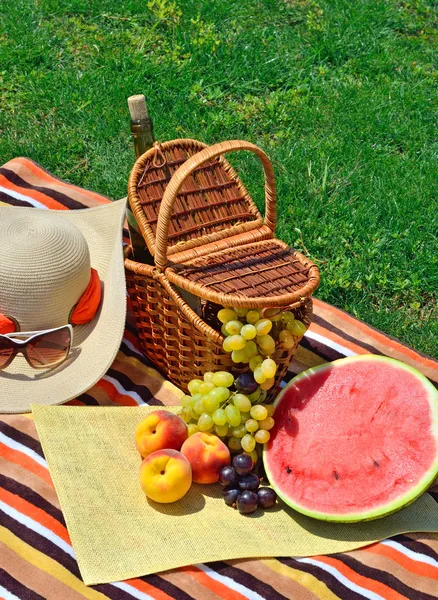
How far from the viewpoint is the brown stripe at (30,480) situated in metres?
2.42

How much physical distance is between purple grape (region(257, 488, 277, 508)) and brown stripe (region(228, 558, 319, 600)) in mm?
203

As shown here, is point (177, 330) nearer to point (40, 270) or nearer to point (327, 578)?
point (40, 270)

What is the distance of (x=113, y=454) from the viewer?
2547 mm

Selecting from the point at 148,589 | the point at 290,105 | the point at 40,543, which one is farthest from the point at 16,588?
the point at 290,105

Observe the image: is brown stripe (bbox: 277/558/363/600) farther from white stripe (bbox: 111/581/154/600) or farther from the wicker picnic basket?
the wicker picnic basket

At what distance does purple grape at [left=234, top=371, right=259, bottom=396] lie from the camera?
249 cm

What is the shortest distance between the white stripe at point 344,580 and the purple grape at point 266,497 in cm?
21

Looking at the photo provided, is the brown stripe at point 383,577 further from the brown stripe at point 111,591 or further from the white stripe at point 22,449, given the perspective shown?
the white stripe at point 22,449

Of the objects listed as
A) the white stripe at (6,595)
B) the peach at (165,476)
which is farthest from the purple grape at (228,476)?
the white stripe at (6,595)

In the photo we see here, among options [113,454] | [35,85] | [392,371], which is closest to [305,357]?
[392,371]

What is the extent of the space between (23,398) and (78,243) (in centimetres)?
62

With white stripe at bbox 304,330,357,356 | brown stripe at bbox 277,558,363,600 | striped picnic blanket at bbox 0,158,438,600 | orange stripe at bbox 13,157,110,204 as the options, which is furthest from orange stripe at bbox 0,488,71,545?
orange stripe at bbox 13,157,110,204

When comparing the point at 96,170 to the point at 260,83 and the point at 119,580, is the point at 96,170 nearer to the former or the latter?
the point at 260,83

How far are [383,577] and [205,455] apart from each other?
2.23ft
